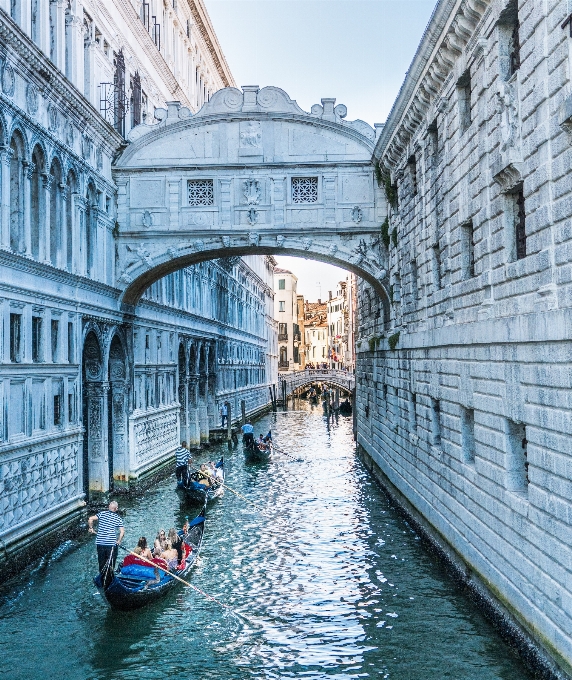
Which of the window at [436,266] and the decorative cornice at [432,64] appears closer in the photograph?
the decorative cornice at [432,64]

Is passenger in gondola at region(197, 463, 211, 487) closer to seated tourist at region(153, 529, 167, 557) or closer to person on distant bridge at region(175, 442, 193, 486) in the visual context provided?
person on distant bridge at region(175, 442, 193, 486)

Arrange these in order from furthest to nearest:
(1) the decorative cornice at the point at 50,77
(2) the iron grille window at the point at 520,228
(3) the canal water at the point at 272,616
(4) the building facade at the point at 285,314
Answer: (4) the building facade at the point at 285,314, (1) the decorative cornice at the point at 50,77, (2) the iron grille window at the point at 520,228, (3) the canal water at the point at 272,616

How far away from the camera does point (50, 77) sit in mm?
14836

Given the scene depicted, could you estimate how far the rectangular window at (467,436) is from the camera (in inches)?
484

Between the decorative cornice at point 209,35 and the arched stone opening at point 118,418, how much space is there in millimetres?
16741

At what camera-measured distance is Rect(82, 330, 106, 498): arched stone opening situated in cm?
1866

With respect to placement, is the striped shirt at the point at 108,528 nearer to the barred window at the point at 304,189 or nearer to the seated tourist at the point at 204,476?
the seated tourist at the point at 204,476

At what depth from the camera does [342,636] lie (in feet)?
33.6

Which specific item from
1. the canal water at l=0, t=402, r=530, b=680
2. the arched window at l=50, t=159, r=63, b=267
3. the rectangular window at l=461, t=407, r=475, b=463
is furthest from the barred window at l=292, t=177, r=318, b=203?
the rectangular window at l=461, t=407, r=475, b=463

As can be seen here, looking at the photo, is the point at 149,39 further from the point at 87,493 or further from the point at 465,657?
the point at 465,657

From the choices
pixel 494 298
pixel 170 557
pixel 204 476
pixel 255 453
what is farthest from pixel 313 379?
pixel 494 298

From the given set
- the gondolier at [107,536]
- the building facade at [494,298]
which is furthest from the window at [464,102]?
the gondolier at [107,536]

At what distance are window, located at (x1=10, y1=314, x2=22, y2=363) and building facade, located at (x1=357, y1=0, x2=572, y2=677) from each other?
7033mm

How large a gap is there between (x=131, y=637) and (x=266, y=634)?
1698 mm
